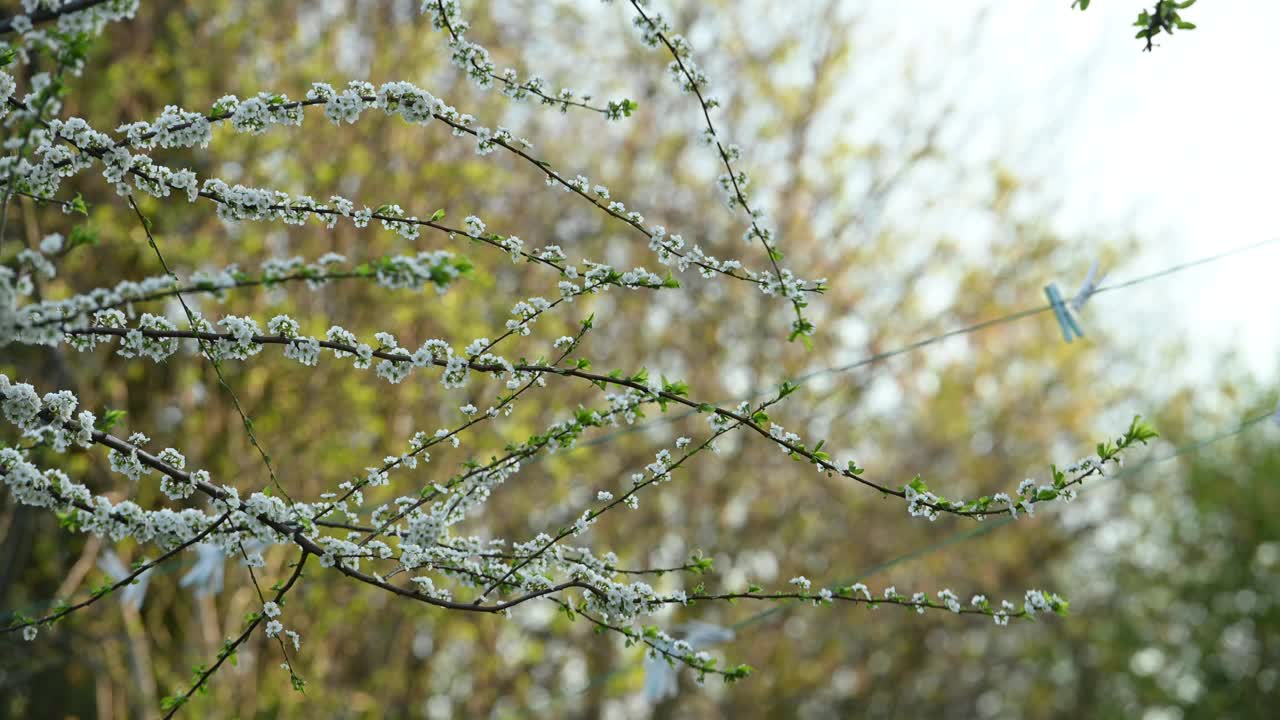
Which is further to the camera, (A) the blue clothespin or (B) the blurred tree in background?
(B) the blurred tree in background

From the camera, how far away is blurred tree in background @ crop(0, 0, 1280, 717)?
6.86 m

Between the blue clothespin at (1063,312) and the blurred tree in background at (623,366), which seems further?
the blurred tree in background at (623,366)

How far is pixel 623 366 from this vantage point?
8.25 metres

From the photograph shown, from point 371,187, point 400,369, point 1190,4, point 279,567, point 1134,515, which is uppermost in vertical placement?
point 1134,515

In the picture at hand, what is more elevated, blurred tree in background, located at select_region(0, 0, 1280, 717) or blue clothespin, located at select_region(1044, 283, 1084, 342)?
blurred tree in background, located at select_region(0, 0, 1280, 717)

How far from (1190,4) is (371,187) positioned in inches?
227

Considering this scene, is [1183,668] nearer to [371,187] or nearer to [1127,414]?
[1127,414]

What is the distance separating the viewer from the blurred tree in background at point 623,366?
686 cm

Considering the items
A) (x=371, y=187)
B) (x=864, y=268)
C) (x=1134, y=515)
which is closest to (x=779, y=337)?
(x=864, y=268)

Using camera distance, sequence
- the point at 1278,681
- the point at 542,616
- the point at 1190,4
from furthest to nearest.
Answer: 1. the point at 1278,681
2. the point at 542,616
3. the point at 1190,4

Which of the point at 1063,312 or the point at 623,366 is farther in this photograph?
the point at 623,366

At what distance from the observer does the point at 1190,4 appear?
2.03m

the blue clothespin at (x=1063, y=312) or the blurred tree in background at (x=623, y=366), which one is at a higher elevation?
the blurred tree in background at (x=623, y=366)

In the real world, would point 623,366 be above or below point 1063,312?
above
